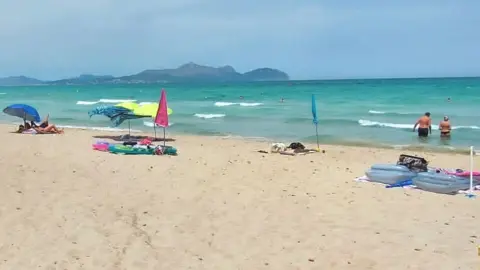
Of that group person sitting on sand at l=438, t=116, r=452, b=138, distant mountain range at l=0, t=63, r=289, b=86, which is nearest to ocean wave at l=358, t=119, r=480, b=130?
person sitting on sand at l=438, t=116, r=452, b=138

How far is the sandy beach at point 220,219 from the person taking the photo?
5.41 metres

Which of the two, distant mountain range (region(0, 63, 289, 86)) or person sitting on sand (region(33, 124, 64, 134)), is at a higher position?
distant mountain range (region(0, 63, 289, 86))

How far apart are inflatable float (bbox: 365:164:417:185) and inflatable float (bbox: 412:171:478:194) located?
21cm

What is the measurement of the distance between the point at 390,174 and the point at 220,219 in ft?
12.1

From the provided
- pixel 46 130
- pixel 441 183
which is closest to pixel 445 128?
pixel 441 183

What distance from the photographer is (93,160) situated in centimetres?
1116

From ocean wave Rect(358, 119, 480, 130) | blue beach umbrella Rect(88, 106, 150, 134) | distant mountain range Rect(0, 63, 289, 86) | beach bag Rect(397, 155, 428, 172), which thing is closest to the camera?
beach bag Rect(397, 155, 428, 172)

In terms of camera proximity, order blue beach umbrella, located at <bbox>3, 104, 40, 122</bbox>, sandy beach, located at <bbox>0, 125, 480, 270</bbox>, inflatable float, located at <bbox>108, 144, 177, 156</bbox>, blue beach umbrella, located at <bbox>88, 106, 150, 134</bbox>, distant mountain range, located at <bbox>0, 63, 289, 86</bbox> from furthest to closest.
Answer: distant mountain range, located at <bbox>0, 63, 289, 86</bbox> < blue beach umbrella, located at <bbox>3, 104, 40, 122</bbox> < blue beach umbrella, located at <bbox>88, 106, 150, 134</bbox> < inflatable float, located at <bbox>108, 144, 177, 156</bbox> < sandy beach, located at <bbox>0, 125, 480, 270</bbox>

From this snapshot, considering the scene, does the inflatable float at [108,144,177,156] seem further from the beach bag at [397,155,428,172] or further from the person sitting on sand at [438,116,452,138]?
the person sitting on sand at [438,116,452,138]

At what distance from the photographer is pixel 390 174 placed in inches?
361

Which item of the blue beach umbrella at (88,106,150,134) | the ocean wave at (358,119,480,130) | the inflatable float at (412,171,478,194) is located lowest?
the ocean wave at (358,119,480,130)

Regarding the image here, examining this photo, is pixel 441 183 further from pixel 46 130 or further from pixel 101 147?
pixel 46 130

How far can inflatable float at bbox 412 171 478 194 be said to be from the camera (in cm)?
852

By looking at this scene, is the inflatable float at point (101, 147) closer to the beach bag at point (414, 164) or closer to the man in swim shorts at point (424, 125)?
the beach bag at point (414, 164)
